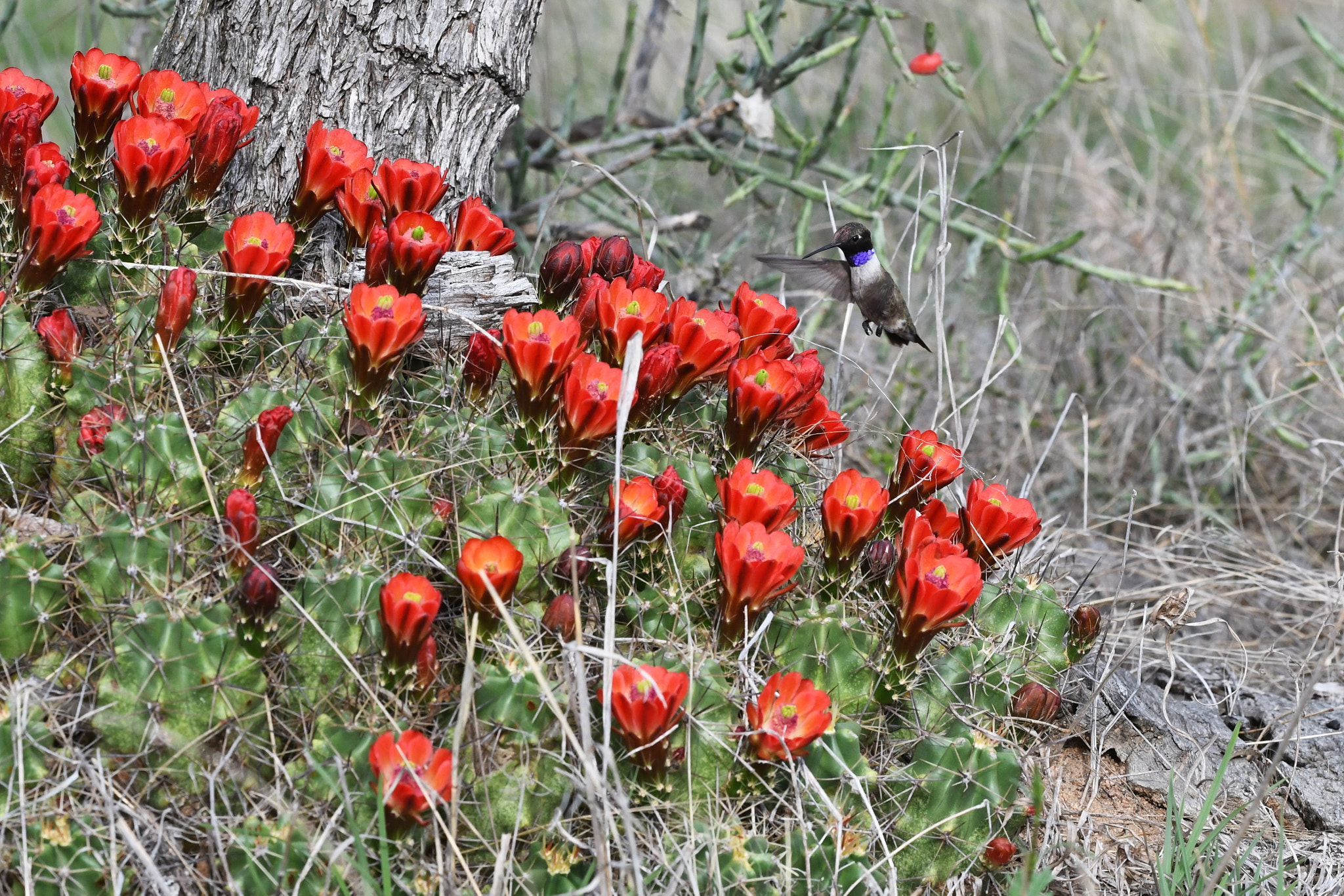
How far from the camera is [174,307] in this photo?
221cm

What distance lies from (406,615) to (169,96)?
4.69 ft

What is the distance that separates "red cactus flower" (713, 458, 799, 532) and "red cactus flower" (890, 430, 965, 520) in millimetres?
437

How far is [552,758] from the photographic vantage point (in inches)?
78.2

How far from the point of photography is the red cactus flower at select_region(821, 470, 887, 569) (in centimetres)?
228

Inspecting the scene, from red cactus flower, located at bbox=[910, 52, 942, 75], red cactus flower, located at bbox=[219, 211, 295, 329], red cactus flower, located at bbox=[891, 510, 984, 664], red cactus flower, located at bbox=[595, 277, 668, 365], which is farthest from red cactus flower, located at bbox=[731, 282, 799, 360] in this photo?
red cactus flower, located at bbox=[910, 52, 942, 75]

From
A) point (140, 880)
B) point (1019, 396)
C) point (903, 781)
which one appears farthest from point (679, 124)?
point (140, 880)

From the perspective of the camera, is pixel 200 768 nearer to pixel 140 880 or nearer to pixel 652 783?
pixel 140 880

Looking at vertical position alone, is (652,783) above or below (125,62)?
below

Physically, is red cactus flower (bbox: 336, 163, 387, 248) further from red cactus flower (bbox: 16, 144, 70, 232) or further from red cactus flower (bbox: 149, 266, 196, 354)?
red cactus flower (bbox: 16, 144, 70, 232)

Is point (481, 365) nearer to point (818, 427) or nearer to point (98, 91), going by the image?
point (818, 427)

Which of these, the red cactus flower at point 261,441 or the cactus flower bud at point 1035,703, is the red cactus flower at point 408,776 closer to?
the red cactus flower at point 261,441

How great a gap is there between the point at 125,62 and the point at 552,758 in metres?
1.78

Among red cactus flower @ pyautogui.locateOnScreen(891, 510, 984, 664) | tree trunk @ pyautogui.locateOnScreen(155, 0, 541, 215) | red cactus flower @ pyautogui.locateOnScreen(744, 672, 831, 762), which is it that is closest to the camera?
red cactus flower @ pyautogui.locateOnScreen(744, 672, 831, 762)

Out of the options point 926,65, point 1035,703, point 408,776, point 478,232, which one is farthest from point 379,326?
point 926,65
